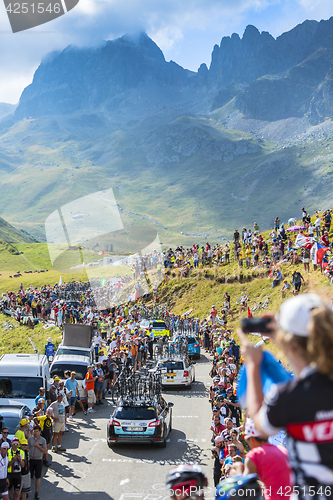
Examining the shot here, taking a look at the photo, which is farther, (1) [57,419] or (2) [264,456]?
(1) [57,419]

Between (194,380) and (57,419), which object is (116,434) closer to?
(57,419)

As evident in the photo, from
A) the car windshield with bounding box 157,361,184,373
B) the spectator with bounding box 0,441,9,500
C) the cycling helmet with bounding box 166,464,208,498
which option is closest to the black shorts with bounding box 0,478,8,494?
the spectator with bounding box 0,441,9,500

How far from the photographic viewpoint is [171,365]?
21.0 meters

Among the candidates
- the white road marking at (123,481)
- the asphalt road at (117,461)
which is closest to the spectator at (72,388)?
the asphalt road at (117,461)

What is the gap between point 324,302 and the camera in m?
2.64

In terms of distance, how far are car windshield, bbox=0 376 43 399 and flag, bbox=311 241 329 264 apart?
18.9 m

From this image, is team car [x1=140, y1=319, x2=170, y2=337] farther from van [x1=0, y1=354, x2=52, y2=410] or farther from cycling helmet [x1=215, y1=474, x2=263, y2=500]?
cycling helmet [x1=215, y1=474, x2=263, y2=500]

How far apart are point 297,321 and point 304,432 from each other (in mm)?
627

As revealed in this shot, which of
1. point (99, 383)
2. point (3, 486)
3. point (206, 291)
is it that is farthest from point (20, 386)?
point (206, 291)

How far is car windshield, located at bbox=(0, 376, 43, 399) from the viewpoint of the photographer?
45.5ft

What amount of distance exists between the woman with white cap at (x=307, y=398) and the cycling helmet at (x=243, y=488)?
2.80ft

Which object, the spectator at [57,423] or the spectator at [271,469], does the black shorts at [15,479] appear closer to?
the spectator at [57,423]

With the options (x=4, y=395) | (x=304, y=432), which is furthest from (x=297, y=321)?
(x=4, y=395)

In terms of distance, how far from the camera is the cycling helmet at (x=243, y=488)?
11.4 ft
